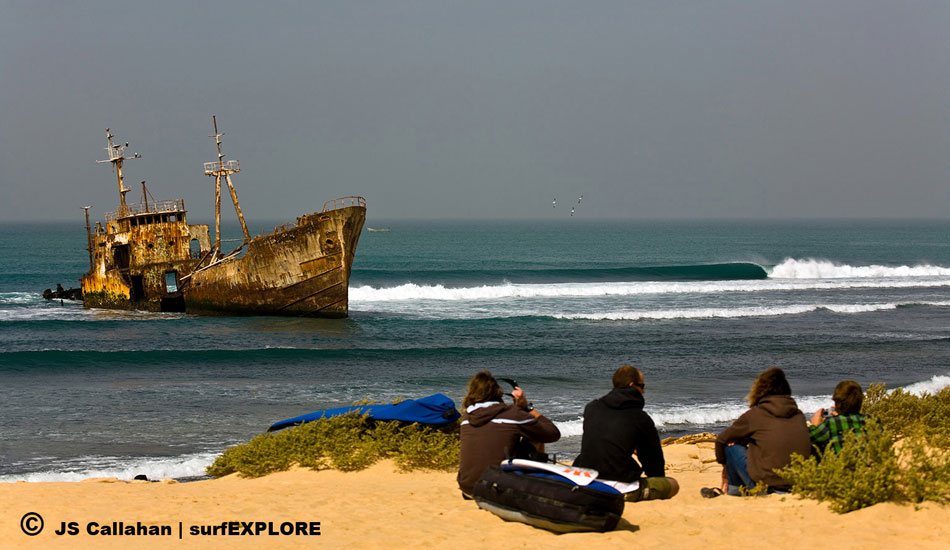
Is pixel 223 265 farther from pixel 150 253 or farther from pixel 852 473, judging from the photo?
pixel 852 473

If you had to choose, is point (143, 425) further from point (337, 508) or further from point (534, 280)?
point (534, 280)

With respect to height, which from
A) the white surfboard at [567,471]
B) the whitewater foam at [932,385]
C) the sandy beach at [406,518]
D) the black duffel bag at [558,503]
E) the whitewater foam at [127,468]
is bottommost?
the whitewater foam at [127,468]

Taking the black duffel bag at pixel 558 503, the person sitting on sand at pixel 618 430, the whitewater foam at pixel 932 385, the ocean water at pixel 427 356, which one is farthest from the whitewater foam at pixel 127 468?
the whitewater foam at pixel 932 385

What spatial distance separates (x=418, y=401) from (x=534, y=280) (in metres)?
43.1

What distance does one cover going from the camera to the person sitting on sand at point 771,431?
6793 millimetres

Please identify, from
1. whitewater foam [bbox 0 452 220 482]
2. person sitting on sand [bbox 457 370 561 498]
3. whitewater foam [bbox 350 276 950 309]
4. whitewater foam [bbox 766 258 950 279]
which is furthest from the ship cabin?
whitewater foam [bbox 766 258 950 279]

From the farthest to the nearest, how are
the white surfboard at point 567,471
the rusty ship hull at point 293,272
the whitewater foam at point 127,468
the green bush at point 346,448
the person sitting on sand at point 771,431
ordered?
the rusty ship hull at point 293,272 < the whitewater foam at point 127,468 < the green bush at point 346,448 < the person sitting on sand at point 771,431 < the white surfboard at point 567,471

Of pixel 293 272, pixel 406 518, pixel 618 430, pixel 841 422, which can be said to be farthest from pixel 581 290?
pixel 618 430

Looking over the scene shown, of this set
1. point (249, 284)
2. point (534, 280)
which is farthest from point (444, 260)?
point (249, 284)

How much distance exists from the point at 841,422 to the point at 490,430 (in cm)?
289

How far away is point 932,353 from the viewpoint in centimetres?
2184

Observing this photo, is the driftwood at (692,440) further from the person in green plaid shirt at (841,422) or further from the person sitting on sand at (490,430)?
the person sitting on sand at (490,430)

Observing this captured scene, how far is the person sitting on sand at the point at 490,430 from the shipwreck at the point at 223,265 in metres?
24.0

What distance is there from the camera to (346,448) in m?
9.52
